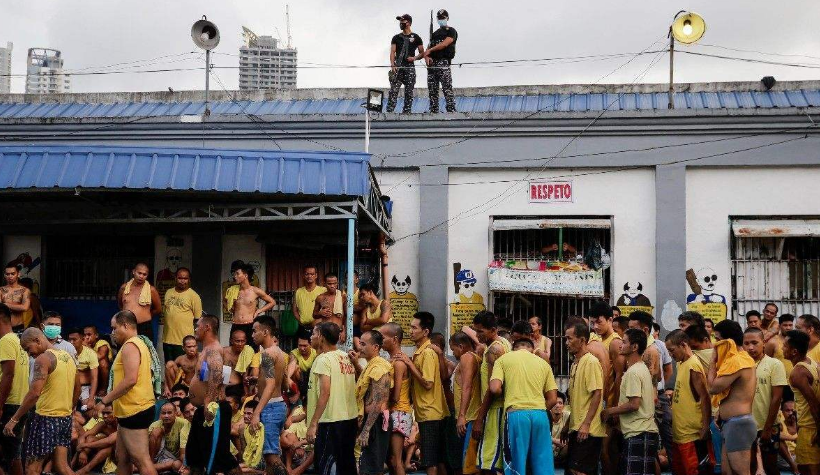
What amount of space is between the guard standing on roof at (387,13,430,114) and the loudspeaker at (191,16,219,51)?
3173mm

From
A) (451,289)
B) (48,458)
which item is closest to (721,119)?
(451,289)

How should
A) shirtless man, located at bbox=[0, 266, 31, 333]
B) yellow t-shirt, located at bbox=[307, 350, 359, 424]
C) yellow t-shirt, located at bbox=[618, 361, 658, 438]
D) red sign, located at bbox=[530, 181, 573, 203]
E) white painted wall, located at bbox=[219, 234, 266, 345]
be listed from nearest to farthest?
yellow t-shirt, located at bbox=[618, 361, 658, 438] < yellow t-shirt, located at bbox=[307, 350, 359, 424] < shirtless man, located at bbox=[0, 266, 31, 333] < red sign, located at bbox=[530, 181, 573, 203] < white painted wall, located at bbox=[219, 234, 266, 345]

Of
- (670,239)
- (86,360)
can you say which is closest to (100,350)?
(86,360)

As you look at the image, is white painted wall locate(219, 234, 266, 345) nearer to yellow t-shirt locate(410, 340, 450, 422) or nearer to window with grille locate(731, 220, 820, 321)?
yellow t-shirt locate(410, 340, 450, 422)

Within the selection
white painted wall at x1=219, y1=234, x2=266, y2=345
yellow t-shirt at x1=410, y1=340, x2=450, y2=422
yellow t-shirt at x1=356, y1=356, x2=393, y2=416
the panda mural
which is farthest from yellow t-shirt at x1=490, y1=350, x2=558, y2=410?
white painted wall at x1=219, y1=234, x2=266, y2=345

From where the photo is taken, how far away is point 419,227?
56.2 feet

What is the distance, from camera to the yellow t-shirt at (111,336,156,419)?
10.7m

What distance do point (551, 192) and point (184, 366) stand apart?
20.9ft

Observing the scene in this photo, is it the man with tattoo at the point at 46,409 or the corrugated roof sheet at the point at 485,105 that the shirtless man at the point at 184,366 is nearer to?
the man with tattoo at the point at 46,409

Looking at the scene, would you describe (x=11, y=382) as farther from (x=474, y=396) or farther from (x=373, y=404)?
(x=474, y=396)

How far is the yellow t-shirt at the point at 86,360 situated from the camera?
1459 centimetres

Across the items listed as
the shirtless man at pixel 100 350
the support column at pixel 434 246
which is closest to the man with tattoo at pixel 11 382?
the shirtless man at pixel 100 350

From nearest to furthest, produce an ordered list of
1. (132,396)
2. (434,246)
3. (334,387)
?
(132,396), (334,387), (434,246)

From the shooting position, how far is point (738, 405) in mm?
10188
